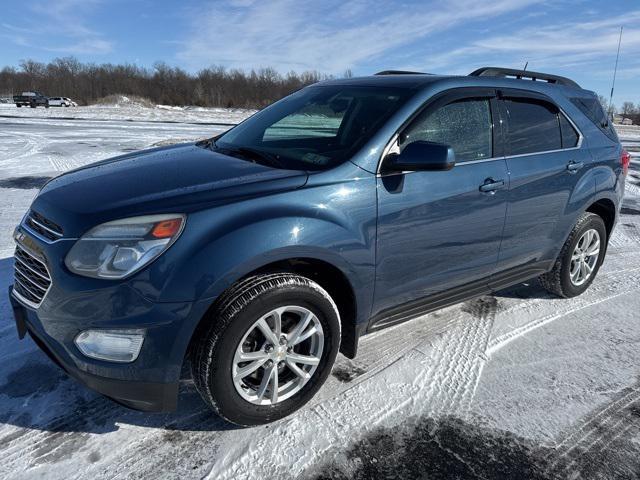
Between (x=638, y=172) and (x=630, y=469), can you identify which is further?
(x=638, y=172)

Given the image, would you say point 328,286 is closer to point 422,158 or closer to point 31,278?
point 422,158

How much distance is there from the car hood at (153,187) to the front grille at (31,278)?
0.76 feet

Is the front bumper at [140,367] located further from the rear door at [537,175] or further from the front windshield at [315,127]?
the rear door at [537,175]

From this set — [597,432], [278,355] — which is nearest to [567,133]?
[597,432]

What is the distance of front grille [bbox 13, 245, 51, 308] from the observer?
2.34 m

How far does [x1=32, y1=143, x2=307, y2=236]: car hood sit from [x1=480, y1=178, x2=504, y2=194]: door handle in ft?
4.24

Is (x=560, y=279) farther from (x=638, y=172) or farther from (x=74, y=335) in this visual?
(x=638, y=172)

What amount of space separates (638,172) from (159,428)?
504 inches

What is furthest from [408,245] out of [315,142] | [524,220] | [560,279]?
[560,279]

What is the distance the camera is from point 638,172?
11812mm

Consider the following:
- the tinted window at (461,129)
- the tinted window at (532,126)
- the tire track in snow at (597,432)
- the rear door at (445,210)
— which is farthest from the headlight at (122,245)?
the tinted window at (532,126)

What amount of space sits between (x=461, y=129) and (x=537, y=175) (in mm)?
762

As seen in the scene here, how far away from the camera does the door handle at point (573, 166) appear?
151 inches

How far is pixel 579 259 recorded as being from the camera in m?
4.34
